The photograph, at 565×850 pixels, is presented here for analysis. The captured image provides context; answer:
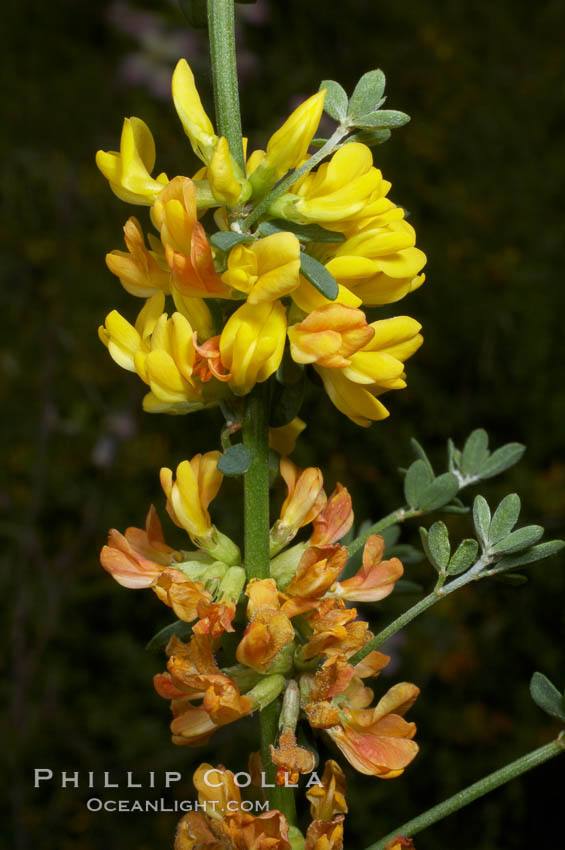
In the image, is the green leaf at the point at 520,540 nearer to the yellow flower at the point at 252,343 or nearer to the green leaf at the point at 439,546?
the green leaf at the point at 439,546

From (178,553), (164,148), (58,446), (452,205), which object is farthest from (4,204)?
(178,553)

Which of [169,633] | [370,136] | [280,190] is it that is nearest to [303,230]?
[280,190]

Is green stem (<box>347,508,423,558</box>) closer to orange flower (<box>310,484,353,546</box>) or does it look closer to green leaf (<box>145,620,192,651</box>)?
orange flower (<box>310,484,353,546</box>)

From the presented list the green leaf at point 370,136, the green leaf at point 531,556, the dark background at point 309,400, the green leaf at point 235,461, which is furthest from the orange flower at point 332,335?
the dark background at point 309,400

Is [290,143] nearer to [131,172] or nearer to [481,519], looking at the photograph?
[131,172]

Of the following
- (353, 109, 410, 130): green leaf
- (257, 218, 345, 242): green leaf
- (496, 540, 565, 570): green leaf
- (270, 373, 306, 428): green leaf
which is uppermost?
(353, 109, 410, 130): green leaf

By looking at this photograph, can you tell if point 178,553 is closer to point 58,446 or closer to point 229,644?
point 229,644

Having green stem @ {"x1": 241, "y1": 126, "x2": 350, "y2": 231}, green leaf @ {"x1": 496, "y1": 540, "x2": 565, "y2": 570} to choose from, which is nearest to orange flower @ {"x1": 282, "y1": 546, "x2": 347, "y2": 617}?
green leaf @ {"x1": 496, "y1": 540, "x2": 565, "y2": 570}
